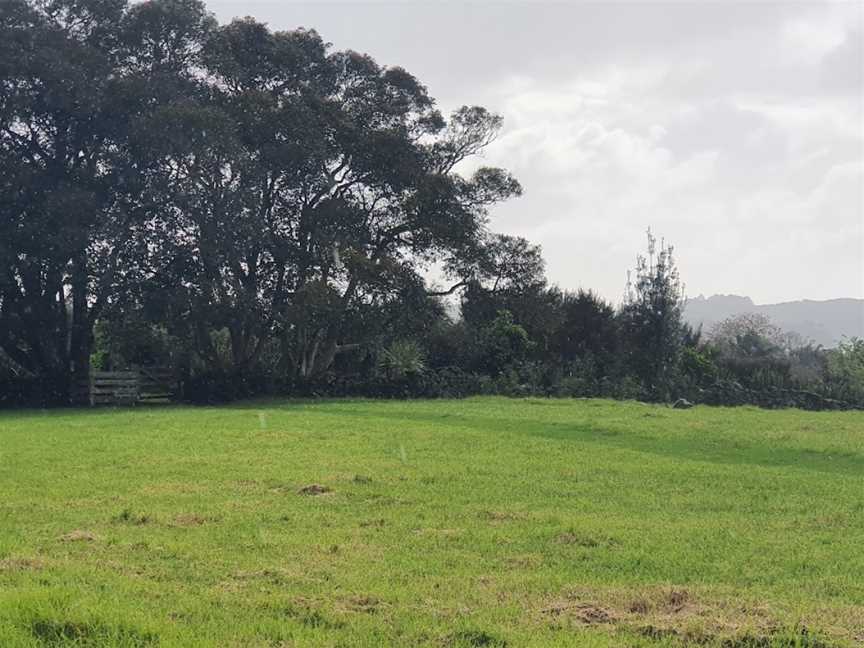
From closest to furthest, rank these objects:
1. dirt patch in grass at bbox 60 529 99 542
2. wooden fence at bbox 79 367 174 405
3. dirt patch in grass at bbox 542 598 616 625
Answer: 1. dirt patch in grass at bbox 542 598 616 625
2. dirt patch in grass at bbox 60 529 99 542
3. wooden fence at bbox 79 367 174 405

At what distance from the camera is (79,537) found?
7.41 meters

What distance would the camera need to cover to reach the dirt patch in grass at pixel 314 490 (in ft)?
32.2

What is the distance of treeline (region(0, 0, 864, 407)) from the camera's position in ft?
90.5

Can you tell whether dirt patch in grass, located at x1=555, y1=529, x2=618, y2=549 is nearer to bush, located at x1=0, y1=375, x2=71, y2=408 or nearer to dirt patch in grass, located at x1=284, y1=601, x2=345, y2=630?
dirt patch in grass, located at x1=284, y1=601, x2=345, y2=630

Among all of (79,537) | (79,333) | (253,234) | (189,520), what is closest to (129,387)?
(79,333)

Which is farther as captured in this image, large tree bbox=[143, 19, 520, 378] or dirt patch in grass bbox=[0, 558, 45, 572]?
large tree bbox=[143, 19, 520, 378]

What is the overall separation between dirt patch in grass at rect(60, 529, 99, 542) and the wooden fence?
73.6 ft

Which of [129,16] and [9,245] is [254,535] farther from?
[129,16]

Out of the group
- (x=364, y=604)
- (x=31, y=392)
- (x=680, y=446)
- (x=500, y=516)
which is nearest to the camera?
(x=364, y=604)

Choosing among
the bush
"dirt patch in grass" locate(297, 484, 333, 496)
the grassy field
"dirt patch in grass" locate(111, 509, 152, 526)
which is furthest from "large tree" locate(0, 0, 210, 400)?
"dirt patch in grass" locate(111, 509, 152, 526)

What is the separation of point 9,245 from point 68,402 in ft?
16.5

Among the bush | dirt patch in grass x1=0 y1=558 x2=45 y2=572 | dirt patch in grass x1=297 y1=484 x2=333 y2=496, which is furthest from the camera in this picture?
the bush

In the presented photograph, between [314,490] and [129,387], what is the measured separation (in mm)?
21110

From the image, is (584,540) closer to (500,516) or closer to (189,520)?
(500,516)
